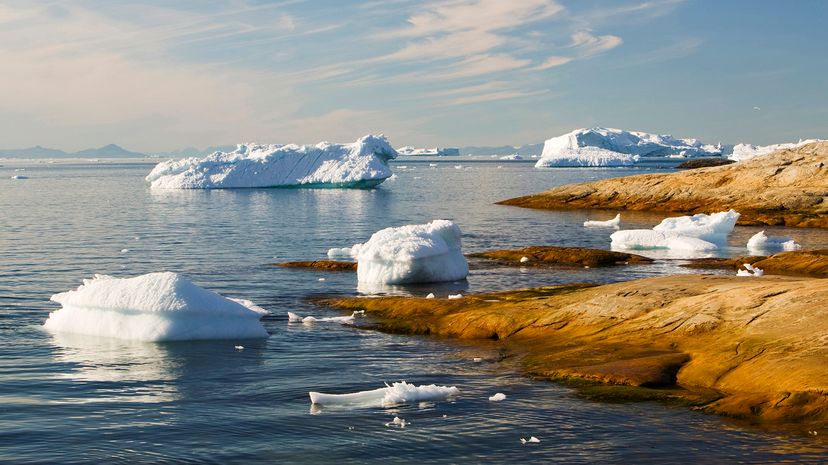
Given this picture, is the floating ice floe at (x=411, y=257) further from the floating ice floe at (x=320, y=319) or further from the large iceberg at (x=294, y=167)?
the large iceberg at (x=294, y=167)

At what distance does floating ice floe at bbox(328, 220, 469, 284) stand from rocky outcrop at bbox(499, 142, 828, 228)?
29867 mm

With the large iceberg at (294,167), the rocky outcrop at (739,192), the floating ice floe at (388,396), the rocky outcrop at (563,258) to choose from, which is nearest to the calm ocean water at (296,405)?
the floating ice floe at (388,396)

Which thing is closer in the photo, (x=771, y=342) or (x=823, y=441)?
(x=823, y=441)

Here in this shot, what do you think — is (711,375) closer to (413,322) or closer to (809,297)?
(809,297)

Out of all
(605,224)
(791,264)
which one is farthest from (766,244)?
(605,224)

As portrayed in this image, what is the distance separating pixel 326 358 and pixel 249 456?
5.51m

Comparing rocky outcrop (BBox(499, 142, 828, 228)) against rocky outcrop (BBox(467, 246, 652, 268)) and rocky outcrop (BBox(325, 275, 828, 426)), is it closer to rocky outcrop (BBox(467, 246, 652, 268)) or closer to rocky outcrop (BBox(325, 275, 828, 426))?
rocky outcrop (BBox(467, 246, 652, 268))

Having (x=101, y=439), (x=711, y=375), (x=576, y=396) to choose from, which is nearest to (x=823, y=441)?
(x=711, y=375)

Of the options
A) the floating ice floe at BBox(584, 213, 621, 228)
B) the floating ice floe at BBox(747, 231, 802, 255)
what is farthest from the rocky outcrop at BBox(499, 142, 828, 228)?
the floating ice floe at BBox(747, 231, 802, 255)

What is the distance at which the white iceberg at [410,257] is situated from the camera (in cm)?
2584

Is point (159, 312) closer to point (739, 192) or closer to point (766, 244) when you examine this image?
point (766, 244)

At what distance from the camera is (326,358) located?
625 inches

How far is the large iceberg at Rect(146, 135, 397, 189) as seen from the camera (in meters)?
90.6

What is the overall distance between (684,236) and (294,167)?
204 feet
